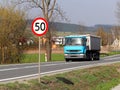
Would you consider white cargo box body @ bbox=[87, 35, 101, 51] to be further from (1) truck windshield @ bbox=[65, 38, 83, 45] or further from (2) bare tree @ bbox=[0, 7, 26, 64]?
(2) bare tree @ bbox=[0, 7, 26, 64]

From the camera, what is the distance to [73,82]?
19438 mm

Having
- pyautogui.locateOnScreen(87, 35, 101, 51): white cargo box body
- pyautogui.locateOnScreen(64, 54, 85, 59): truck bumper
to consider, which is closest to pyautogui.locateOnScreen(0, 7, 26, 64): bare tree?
pyautogui.locateOnScreen(64, 54, 85, 59): truck bumper

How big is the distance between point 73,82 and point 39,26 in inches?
150

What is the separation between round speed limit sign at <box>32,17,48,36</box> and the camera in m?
16.8

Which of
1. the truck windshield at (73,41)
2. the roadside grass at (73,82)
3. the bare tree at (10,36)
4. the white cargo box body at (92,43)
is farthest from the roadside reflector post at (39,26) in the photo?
the white cargo box body at (92,43)

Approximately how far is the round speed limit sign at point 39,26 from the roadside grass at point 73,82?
195cm

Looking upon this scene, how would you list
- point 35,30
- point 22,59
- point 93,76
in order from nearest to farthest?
point 35,30 < point 93,76 < point 22,59

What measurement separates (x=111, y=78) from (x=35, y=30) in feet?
30.1

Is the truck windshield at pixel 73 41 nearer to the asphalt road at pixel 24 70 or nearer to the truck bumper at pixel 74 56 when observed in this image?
the truck bumper at pixel 74 56

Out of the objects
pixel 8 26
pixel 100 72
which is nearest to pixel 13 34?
pixel 8 26

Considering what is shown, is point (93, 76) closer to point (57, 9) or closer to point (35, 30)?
point (35, 30)

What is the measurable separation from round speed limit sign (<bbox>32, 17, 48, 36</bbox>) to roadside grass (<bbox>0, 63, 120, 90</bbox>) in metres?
1.95

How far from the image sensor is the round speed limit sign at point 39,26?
16.8m

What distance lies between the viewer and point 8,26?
148 feet
